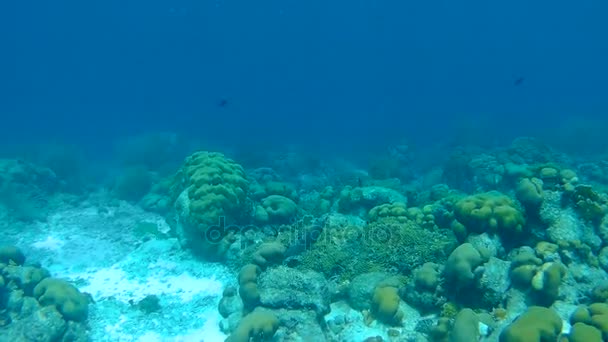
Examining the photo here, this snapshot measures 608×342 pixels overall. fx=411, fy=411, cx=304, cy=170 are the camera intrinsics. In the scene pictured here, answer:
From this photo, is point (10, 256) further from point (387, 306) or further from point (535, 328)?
point (535, 328)

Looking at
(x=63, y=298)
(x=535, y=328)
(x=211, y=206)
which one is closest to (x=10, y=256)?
(x=63, y=298)

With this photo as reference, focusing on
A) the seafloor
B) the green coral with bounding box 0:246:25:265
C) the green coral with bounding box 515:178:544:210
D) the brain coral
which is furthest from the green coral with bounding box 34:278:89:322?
the green coral with bounding box 515:178:544:210

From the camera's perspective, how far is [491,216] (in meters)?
8.34

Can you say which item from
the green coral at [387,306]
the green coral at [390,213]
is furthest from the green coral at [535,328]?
the green coral at [390,213]

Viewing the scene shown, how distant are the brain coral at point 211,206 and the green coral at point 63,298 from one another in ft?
10.3

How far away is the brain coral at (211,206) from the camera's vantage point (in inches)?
437

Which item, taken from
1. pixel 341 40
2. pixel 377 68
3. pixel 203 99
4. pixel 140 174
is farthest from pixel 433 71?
pixel 140 174

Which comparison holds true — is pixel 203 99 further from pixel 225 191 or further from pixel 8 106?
pixel 225 191

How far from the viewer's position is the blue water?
6606cm

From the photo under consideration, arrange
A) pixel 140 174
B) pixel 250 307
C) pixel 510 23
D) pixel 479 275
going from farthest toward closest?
pixel 510 23 < pixel 140 174 < pixel 250 307 < pixel 479 275

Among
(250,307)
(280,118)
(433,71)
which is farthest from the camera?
(433,71)

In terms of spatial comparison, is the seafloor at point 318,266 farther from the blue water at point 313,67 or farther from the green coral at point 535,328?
the blue water at point 313,67

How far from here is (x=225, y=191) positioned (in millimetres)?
11375

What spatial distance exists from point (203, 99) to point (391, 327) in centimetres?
9366
